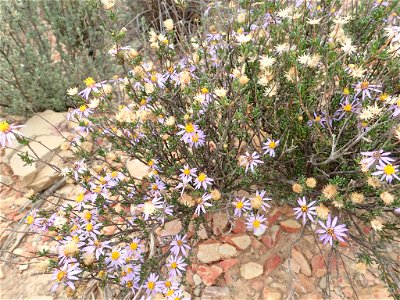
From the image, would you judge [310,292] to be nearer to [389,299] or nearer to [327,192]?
[389,299]

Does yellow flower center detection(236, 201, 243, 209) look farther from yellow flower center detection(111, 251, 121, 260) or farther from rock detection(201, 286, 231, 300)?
yellow flower center detection(111, 251, 121, 260)

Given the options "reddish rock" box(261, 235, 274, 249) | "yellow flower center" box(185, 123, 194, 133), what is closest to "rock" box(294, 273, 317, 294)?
"reddish rock" box(261, 235, 274, 249)

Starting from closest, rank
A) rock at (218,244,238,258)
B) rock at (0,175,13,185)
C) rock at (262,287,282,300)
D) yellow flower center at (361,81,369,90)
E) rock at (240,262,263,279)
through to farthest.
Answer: yellow flower center at (361,81,369,90) < rock at (262,287,282,300) < rock at (240,262,263,279) < rock at (218,244,238,258) < rock at (0,175,13,185)

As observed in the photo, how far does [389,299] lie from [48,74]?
378 cm

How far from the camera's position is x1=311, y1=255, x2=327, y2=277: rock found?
98.9 inches

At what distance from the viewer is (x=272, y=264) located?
8.44ft

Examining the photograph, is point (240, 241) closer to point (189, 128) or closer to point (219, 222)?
point (219, 222)

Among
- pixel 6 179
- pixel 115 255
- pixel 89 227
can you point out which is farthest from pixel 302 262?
pixel 6 179

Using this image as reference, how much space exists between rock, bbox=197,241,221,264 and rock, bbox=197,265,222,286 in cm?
5

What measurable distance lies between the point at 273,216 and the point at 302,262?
1.25ft

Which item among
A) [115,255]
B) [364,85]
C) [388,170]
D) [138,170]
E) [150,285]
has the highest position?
[364,85]

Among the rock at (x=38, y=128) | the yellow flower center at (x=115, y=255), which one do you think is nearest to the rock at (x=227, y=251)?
the yellow flower center at (x=115, y=255)

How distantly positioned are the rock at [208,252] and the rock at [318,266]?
65 cm

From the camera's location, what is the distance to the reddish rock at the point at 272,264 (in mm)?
2566
